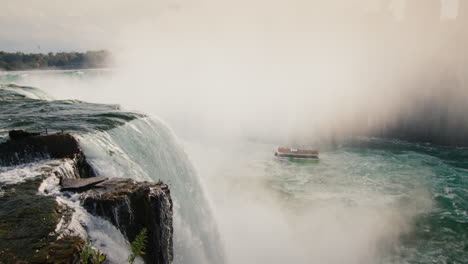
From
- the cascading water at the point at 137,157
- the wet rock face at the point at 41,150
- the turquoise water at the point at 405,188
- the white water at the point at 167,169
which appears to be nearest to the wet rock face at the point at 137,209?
the cascading water at the point at 137,157

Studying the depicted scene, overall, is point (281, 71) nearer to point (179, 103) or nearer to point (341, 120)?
point (341, 120)

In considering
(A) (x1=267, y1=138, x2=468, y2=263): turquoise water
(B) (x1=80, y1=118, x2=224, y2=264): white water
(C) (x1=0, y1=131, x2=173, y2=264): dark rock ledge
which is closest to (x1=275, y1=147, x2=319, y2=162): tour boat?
(A) (x1=267, y1=138, x2=468, y2=263): turquoise water

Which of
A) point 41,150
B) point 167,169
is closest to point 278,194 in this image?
point 167,169

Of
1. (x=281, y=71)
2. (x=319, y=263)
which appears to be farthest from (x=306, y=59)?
(x=319, y=263)

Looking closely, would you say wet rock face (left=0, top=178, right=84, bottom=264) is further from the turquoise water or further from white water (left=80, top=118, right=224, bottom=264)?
→ the turquoise water

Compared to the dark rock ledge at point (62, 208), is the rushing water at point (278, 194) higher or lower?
lower

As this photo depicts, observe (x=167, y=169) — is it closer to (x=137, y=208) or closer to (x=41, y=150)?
(x=41, y=150)

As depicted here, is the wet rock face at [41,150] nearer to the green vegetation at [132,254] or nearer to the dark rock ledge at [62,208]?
the dark rock ledge at [62,208]
